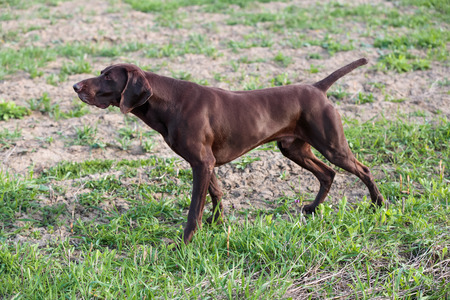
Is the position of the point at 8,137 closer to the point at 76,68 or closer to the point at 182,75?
the point at 76,68

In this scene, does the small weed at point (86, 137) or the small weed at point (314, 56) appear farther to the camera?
the small weed at point (314, 56)

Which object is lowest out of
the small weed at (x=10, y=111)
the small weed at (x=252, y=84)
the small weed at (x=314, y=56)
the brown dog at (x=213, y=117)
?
the small weed at (x=10, y=111)

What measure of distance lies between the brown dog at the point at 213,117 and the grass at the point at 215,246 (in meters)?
0.35

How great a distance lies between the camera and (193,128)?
363cm

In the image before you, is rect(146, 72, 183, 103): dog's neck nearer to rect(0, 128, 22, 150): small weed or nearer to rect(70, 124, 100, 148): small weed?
rect(70, 124, 100, 148): small weed

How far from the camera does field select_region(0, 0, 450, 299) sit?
3270 millimetres

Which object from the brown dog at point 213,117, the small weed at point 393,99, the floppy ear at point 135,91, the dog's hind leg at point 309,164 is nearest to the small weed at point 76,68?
the brown dog at point 213,117

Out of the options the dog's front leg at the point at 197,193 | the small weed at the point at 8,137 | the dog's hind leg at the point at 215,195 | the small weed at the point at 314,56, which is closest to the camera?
the dog's front leg at the point at 197,193

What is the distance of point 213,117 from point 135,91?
2.02ft

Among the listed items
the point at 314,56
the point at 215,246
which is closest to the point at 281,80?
the point at 314,56

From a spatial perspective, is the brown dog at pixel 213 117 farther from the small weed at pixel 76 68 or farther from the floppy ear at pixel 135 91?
the small weed at pixel 76 68

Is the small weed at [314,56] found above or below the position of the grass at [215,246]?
above

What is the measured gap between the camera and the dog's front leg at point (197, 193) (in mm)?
3664

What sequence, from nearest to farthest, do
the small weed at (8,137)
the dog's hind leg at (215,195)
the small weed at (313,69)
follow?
the dog's hind leg at (215,195)
the small weed at (8,137)
the small weed at (313,69)
